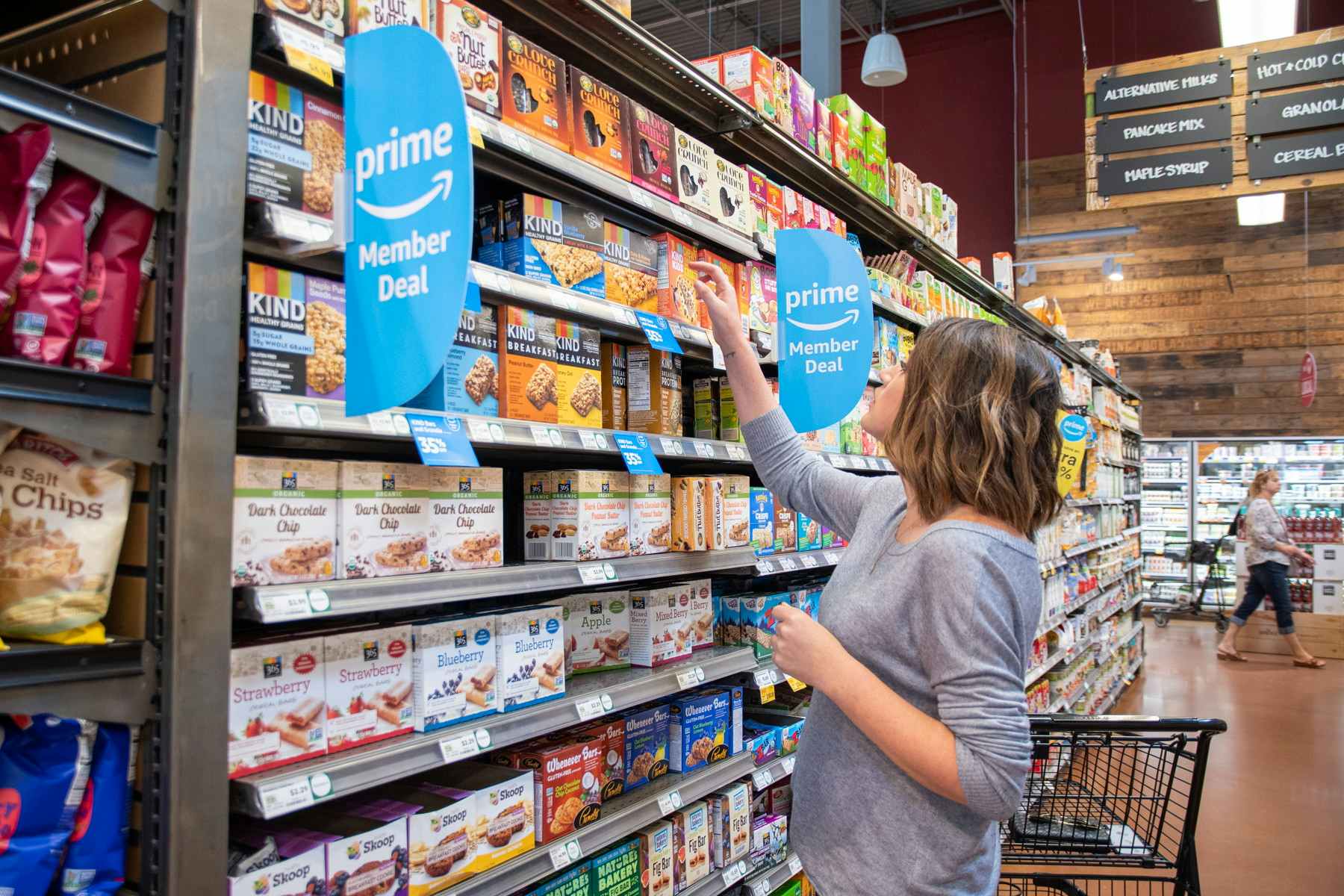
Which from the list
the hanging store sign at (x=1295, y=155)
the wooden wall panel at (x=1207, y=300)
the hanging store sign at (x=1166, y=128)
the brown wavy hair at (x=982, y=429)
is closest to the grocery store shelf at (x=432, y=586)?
the brown wavy hair at (x=982, y=429)

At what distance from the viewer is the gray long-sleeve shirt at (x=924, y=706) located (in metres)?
1.39

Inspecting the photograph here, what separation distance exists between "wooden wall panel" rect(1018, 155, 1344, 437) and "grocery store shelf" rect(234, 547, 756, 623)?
10.4 meters

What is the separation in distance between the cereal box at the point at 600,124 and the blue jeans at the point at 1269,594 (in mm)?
9329

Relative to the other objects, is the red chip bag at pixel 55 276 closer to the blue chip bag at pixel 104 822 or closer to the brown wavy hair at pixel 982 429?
the blue chip bag at pixel 104 822

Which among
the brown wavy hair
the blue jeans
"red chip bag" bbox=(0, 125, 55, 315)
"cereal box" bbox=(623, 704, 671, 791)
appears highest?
"red chip bag" bbox=(0, 125, 55, 315)

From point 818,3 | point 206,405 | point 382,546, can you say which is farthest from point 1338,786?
point 206,405

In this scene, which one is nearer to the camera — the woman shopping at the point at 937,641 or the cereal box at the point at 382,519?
the woman shopping at the point at 937,641

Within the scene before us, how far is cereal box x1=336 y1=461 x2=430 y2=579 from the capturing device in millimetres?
1757

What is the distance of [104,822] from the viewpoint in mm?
1421

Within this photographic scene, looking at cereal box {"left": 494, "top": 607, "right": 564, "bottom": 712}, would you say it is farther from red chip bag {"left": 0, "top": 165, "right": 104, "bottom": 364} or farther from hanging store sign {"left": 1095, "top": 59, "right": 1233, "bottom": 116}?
hanging store sign {"left": 1095, "top": 59, "right": 1233, "bottom": 116}

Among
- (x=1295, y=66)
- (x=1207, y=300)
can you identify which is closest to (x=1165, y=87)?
(x=1295, y=66)

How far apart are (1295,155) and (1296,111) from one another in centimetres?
27

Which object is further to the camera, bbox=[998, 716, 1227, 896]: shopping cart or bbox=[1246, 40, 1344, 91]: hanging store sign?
bbox=[1246, 40, 1344, 91]: hanging store sign

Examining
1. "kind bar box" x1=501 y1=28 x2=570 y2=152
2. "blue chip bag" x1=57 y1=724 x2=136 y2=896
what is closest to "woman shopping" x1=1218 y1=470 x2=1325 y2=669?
"kind bar box" x1=501 y1=28 x2=570 y2=152
